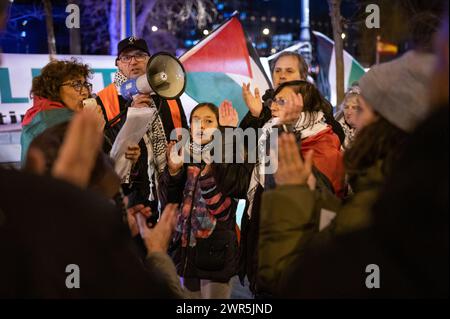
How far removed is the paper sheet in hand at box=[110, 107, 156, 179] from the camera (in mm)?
3992

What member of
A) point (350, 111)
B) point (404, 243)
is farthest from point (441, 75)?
point (350, 111)

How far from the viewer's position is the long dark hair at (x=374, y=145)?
2076 mm

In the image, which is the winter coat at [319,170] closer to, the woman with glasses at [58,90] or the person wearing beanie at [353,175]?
the person wearing beanie at [353,175]

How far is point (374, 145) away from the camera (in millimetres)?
2113

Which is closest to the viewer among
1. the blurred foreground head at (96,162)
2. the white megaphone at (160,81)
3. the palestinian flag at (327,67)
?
the blurred foreground head at (96,162)

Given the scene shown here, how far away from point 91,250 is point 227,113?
294 centimetres

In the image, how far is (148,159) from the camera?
14.9ft

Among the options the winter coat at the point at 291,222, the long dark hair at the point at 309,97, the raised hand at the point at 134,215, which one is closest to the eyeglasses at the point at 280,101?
the long dark hair at the point at 309,97

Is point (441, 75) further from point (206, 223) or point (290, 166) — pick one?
point (206, 223)

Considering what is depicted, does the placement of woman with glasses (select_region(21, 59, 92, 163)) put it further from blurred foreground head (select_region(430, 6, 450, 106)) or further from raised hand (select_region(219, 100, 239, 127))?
blurred foreground head (select_region(430, 6, 450, 106))

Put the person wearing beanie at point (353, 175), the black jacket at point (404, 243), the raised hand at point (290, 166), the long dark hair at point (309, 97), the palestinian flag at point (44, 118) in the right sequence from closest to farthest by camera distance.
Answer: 1. the black jacket at point (404, 243)
2. the person wearing beanie at point (353, 175)
3. the raised hand at point (290, 166)
4. the palestinian flag at point (44, 118)
5. the long dark hair at point (309, 97)

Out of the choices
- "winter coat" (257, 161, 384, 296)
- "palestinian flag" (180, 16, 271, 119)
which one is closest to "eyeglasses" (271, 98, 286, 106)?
"winter coat" (257, 161, 384, 296)

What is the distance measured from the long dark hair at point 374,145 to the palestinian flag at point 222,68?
16.7ft

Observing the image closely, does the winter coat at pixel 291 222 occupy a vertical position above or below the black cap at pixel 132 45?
below
